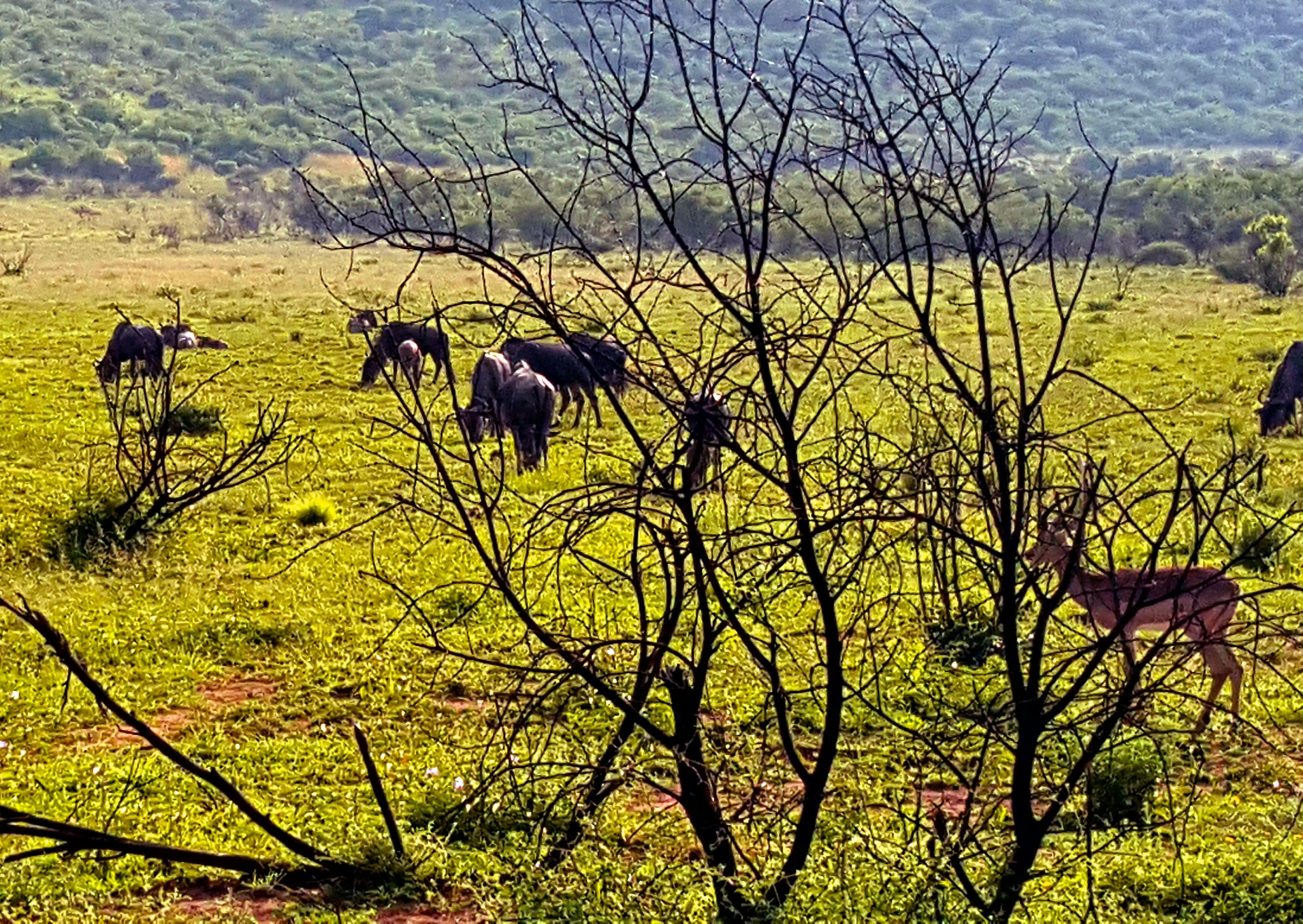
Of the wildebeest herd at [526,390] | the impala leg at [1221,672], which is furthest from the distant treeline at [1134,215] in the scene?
the impala leg at [1221,672]

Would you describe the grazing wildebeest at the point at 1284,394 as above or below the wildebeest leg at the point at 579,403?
above

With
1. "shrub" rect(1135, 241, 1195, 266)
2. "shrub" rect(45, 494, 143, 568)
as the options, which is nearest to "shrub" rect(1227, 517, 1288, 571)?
"shrub" rect(45, 494, 143, 568)

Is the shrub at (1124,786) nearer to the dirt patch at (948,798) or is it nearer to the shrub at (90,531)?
the dirt patch at (948,798)

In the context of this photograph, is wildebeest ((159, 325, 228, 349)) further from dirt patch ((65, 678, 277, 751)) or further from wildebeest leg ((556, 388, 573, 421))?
dirt patch ((65, 678, 277, 751))

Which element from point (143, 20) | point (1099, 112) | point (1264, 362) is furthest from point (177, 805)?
point (143, 20)

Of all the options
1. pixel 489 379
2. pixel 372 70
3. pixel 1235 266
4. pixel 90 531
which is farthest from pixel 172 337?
pixel 372 70

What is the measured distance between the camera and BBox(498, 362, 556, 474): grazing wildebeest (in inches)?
514

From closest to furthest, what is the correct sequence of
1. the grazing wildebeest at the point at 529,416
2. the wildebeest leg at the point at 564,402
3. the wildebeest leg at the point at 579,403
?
the grazing wildebeest at the point at 529,416 < the wildebeest leg at the point at 579,403 < the wildebeest leg at the point at 564,402

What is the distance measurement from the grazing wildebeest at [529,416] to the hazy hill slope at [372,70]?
6459 cm

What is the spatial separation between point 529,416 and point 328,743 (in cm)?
697

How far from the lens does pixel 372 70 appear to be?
110m

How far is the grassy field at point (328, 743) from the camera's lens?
4598 millimetres

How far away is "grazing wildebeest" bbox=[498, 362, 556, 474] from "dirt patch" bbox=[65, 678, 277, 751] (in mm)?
5771

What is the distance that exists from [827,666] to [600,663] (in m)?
3.54
